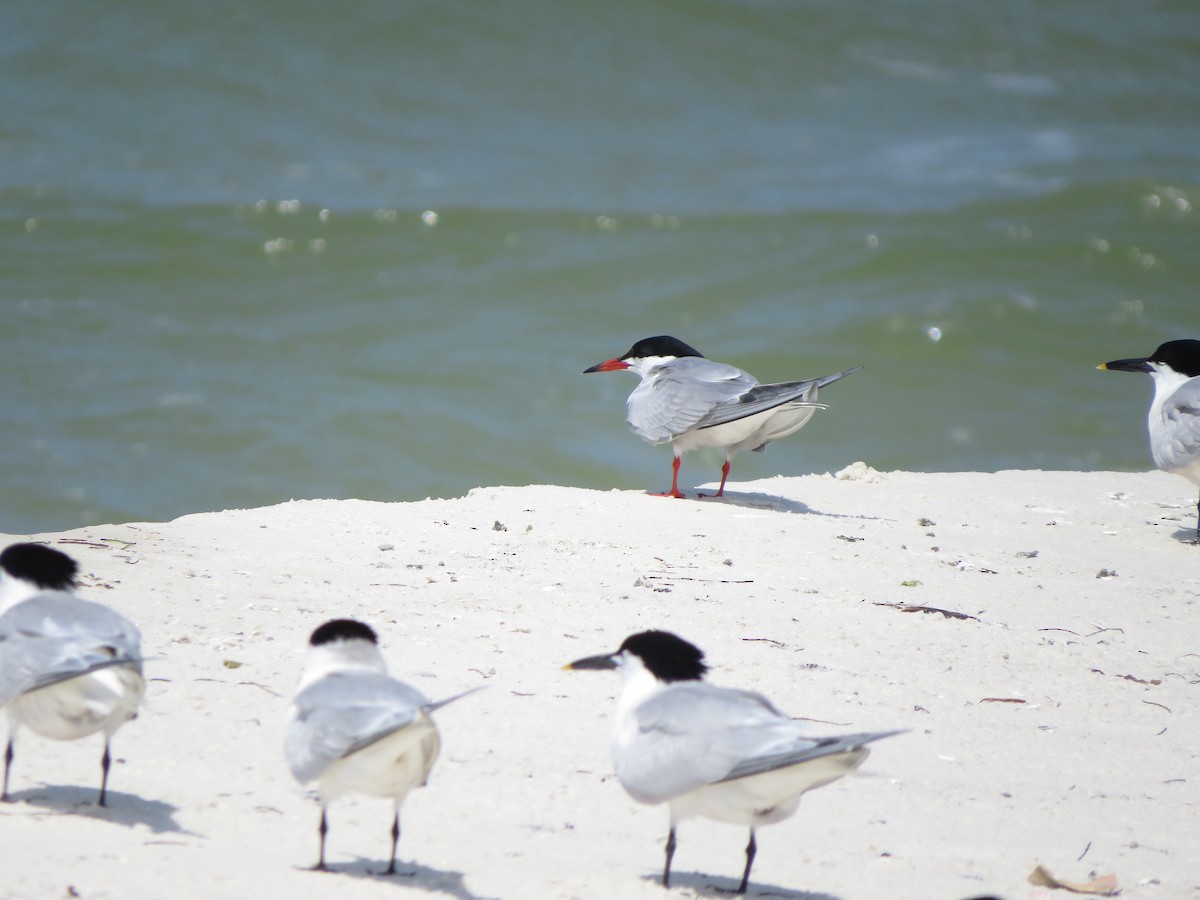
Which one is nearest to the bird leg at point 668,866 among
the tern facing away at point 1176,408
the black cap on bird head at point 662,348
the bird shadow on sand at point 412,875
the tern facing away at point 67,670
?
the bird shadow on sand at point 412,875

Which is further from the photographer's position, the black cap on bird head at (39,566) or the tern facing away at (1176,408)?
the tern facing away at (1176,408)

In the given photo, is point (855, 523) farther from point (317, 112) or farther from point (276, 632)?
point (317, 112)

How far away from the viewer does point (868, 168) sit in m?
17.3

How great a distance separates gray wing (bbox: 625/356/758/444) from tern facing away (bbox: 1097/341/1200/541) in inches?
83.3

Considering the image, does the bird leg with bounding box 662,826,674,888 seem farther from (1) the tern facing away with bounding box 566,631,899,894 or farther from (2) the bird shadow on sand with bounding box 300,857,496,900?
(2) the bird shadow on sand with bounding box 300,857,496,900

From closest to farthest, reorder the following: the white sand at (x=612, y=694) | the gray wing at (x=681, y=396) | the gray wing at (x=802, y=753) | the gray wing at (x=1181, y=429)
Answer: the gray wing at (x=802, y=753), the white sand at (x=612, y=694), the gray wing at (x=1181, y=429), the gray wing at (x=681, y=396)

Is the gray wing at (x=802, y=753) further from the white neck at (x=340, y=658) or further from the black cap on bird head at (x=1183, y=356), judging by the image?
the black cap on bird head at (x=1183, y=356)

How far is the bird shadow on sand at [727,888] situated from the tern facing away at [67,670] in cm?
129

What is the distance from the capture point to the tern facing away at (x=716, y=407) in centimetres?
694

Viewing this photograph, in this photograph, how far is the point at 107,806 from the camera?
3184 mm

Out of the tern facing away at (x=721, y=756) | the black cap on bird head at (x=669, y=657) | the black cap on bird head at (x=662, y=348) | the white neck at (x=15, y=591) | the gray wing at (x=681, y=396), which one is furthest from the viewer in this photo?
the black cap on bird head at (x=662, y=348)

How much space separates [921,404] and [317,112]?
A: 9258mm

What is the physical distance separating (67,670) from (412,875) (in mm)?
898

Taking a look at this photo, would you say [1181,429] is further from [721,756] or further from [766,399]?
[721,756]
